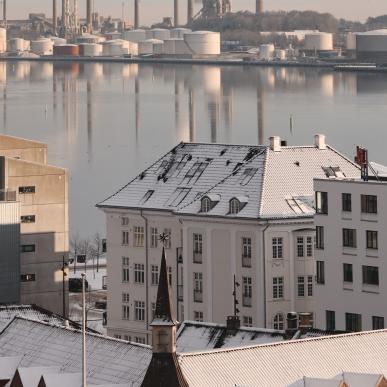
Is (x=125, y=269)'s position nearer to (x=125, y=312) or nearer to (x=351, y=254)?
(x=125, y=312)

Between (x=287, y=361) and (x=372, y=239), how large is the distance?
8314 millimetres

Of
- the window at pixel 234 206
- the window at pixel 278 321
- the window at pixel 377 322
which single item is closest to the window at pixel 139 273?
the window at pixel 234 206

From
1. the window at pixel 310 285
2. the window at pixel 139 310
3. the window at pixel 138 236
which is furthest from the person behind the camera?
the window at pixel 138 236

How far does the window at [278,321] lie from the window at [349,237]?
2092mm

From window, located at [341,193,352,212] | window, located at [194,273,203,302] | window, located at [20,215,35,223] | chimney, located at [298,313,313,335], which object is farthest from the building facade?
chimney, located at [298,313,313,335]

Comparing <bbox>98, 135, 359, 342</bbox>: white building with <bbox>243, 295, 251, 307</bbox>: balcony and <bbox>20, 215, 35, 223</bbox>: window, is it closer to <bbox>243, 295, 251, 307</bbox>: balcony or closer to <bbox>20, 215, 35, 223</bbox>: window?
<bbox>243, 295, 251, 307</bbox>: balcony

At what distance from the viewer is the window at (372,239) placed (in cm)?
2234

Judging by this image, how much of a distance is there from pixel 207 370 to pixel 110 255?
524 inches

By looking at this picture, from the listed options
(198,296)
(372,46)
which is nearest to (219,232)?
(198,296)

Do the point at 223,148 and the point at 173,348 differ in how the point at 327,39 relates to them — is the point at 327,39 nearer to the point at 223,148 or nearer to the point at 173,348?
the point at 223,148

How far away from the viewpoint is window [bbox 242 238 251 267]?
24797 mm

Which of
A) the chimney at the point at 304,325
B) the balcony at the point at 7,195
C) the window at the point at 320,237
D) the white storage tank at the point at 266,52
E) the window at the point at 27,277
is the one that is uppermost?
the white storage tank at the point at 266,52

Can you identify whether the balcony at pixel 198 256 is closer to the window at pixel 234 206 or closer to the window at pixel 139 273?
the window at pixel 234 206

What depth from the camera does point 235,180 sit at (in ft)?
85.0
